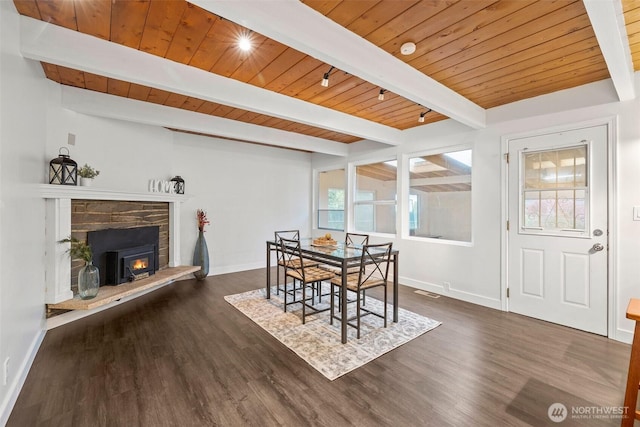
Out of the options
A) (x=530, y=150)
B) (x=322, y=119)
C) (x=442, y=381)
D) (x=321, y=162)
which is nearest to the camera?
(x=442, y=381)

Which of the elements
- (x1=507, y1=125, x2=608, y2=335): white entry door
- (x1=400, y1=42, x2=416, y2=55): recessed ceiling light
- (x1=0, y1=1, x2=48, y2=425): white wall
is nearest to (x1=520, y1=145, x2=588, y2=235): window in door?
(x1=507, y1=125, x2=608, y2=335): white entry door

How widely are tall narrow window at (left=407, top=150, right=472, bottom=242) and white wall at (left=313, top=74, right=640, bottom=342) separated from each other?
0.54 feet

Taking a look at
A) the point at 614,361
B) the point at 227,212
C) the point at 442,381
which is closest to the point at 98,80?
the point at 227,212

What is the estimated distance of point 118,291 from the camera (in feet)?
10.7

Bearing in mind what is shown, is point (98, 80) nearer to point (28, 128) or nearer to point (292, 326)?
point (28, 128)

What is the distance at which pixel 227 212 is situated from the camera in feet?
17.7

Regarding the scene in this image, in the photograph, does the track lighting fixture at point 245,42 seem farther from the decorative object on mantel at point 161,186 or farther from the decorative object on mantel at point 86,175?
the decorative object on mantel at point 161,186

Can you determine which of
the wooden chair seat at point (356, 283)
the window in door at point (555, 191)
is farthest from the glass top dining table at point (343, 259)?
the window in door at point (555, 191)

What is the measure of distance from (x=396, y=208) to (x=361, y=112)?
5.76ft

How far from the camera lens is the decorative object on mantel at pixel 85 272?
300 centimetres

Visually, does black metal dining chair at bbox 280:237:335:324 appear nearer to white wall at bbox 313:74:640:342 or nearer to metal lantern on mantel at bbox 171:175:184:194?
white wall at bbox 313:74:640:342

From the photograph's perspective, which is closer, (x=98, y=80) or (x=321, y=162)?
(x=98, y=80)

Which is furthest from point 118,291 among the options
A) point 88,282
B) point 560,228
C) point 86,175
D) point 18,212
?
point 560,228

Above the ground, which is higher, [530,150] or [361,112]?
[361,112]
